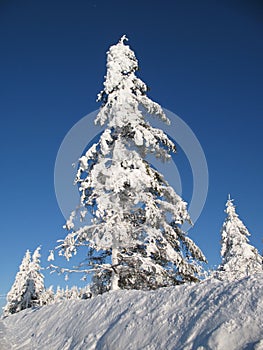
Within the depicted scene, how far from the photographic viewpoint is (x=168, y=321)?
6.19 meters

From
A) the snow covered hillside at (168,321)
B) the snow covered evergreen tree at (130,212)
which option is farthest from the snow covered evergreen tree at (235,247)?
the snow covered hillside at (168,321)

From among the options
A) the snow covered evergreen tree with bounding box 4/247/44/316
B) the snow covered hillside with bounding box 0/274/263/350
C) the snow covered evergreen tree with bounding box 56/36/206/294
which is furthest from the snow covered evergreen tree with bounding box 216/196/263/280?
the snow covered evergreen tree with bounding box 4/247/44/316

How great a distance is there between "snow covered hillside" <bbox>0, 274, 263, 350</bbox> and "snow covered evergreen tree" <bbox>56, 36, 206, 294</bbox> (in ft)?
9.00

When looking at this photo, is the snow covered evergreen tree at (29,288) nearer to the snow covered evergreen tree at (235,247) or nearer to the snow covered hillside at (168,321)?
the snow covered evergreen tree at (235,247)

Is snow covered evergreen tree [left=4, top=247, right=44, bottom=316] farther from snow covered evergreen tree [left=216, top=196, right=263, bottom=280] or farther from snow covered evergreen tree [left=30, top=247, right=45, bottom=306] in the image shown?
snow covered evergreen tree [left=216, top=196, right=263, bottom=280]

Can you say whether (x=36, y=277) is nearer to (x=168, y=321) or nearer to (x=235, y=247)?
(x=235, y=247)

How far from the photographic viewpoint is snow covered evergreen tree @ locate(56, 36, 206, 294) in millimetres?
11992

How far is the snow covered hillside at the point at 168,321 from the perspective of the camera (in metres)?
4.94

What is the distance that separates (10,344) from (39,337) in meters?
0.99

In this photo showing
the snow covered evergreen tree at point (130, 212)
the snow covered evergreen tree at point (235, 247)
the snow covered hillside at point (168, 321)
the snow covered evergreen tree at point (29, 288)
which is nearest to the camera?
the snow covered hillside at point (168, 321)

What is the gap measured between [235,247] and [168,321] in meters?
21.7

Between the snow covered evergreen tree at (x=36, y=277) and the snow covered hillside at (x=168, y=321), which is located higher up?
the snow covered evergreen tree at (x=36, y=277)

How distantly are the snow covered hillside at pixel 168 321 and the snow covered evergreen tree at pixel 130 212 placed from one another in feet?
9.00

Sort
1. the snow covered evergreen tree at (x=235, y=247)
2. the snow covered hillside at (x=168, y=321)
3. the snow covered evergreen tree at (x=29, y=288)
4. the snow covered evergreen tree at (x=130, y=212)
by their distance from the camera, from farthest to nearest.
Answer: the snow covered evergreen tree at (x=29, y=288) < the snow covered evergreen tree at (x=235, y=247) < the snow covered evergreen tree at (x=130, y=212) < the snow covered hillside at (x=168, y=321)
